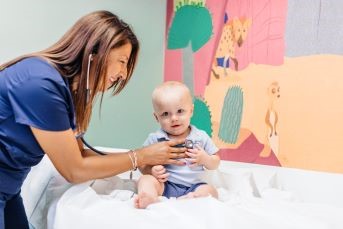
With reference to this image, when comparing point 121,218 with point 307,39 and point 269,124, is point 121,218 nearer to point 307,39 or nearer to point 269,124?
point 269,124

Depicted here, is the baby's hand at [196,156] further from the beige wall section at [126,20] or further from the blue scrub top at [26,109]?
the beige wall section at [126,20]

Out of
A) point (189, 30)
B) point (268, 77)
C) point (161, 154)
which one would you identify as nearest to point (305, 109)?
point (268, 77)

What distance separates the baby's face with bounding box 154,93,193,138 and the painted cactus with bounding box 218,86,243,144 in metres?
0.46

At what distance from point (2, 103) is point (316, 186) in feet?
3.78

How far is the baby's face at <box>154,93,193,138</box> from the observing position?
1.45m

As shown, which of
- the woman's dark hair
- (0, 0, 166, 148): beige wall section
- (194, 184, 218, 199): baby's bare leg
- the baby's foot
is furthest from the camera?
Answer: (0, 0, 166, 148): beige wall section

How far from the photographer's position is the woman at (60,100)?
1.00 meters

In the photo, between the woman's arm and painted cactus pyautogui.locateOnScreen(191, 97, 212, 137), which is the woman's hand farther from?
painted cactus pyautogui.locateOnScreen(191, 97, 212, 137)

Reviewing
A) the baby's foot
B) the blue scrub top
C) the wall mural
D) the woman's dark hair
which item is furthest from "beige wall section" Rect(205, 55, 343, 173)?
the blue scrub top

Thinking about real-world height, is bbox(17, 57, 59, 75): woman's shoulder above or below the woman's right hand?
above

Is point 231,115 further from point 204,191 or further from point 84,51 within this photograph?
point 84,51

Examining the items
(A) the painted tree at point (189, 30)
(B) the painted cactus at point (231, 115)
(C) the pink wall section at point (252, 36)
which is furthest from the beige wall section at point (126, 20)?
(B) the painted cactus at point (231, 115)

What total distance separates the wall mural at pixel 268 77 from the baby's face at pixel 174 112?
0.45 m

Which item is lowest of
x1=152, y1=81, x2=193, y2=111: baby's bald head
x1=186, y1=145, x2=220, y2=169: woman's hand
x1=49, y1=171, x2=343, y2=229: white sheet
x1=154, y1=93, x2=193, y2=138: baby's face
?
x1=49, y1=171, x2=343, y2=229: white sheet
